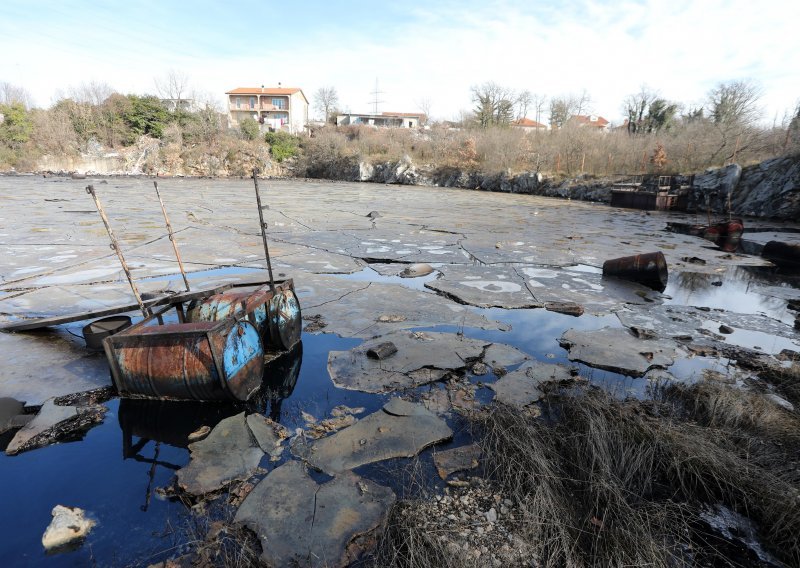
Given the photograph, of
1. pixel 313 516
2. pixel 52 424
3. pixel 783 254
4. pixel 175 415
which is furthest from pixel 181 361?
pixel 783 254

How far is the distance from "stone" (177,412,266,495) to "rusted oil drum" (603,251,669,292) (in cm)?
765

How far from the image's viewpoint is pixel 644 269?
7.96 meters

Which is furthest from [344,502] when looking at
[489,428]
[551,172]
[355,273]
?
[551,172]

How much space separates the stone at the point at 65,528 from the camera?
2449mm

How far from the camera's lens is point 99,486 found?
Result: 2945 millimetres

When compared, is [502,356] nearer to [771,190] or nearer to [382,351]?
[382,351]

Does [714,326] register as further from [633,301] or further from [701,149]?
[701,149]

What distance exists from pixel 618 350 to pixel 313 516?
13.6ft

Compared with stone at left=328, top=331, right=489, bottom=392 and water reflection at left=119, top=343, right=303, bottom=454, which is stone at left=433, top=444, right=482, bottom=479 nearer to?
stone at left=328, top=331, right=489, bottom=392

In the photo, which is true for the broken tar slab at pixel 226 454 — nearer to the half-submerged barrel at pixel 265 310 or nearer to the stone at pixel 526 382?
the half-submerged barrel at pixel 265 310

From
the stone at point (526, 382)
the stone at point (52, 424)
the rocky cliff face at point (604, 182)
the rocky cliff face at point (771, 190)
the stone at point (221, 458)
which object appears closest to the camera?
the stone at point (221, 458)

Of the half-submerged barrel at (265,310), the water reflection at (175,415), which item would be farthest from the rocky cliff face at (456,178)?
the water reflection at (175,415)

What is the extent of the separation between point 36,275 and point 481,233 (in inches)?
447

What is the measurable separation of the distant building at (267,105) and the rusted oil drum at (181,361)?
63292 mm
